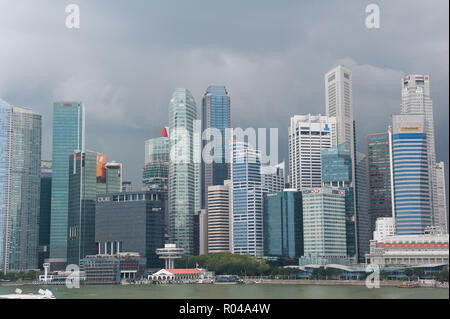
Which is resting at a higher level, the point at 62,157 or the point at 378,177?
the point at 62,157

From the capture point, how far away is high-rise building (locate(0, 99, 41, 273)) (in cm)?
8188

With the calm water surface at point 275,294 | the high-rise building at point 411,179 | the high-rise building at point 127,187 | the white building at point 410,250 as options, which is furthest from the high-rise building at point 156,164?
the calm water surface at point 275,294

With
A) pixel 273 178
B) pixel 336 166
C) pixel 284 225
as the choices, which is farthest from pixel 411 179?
pixel 273 178

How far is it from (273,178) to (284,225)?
1166cm

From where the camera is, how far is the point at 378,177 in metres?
84.5

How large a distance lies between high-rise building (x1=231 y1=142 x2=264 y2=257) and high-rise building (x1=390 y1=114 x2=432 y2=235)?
18.1m

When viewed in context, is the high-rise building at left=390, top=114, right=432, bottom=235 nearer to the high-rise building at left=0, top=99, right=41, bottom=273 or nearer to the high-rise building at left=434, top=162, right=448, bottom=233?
the high-rise building at left=434, top=162, right=448, bottom=233

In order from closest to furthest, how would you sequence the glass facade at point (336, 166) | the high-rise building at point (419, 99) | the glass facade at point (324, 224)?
the glass facade at point (324, 224), the glass facade at point (336, 166), the high-rise building at point (419, 99)

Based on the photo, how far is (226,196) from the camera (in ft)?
286

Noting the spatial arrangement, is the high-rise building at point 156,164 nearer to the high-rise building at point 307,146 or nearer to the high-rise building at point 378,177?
the high-rise building at point 307,146

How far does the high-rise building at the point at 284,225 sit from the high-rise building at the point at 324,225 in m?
1.54

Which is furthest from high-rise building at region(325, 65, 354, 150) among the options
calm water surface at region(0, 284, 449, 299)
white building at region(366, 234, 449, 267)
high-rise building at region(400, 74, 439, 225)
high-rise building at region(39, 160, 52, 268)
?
calm water surface at region(0, 284, 449, 299)

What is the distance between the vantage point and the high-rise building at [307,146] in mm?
86688

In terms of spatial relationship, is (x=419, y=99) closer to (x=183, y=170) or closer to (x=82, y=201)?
(x=183, y=170)
